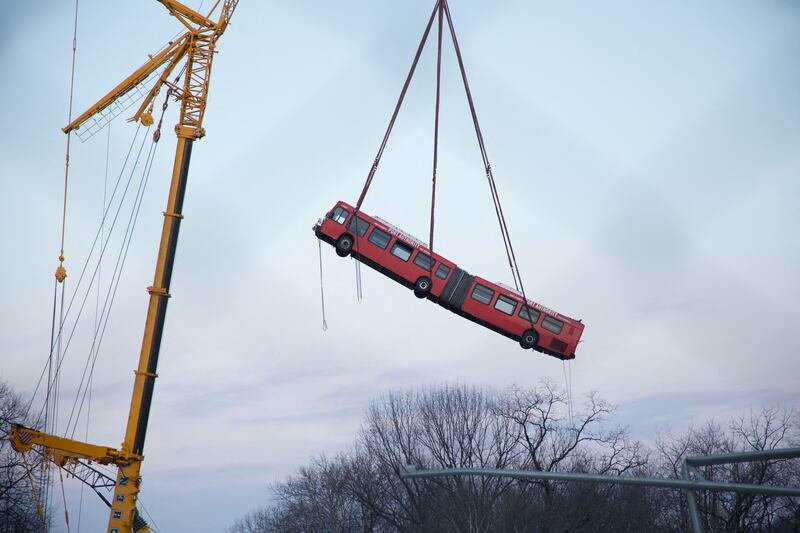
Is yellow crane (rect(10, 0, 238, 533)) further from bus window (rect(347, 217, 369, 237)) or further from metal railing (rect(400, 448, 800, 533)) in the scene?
metal railing (rect(400, 448, 800, 533))

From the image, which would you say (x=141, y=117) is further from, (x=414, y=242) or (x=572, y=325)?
(x=572, y=325)

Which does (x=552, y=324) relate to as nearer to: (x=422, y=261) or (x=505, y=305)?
(x=505, y=305)

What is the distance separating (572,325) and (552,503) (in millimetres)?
13028

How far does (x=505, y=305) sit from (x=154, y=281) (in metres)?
12.2

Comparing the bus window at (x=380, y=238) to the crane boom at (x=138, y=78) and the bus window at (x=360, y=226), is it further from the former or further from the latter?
the crane boom at (x=138, y=78)

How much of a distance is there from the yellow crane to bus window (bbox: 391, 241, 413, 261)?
24.2 feet

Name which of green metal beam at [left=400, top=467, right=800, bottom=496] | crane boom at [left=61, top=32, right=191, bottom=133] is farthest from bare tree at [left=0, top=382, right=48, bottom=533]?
green metal beam at [left=400, top=467, right=800, bottom=496]

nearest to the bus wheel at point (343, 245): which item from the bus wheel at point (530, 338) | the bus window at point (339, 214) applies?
the bus window at point (339, 214)

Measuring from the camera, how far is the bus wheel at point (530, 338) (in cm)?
2705

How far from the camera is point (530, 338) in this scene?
27.0 metres

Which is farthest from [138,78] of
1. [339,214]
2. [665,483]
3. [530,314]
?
[665,483]

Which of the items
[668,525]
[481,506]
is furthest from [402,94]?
[668,525]

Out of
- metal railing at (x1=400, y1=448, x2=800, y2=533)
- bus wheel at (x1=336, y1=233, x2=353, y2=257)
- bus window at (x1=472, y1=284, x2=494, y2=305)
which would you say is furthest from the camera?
bus window at (x1=472, y1=284, x2=494, y2=305)

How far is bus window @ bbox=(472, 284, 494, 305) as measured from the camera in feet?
87.8
